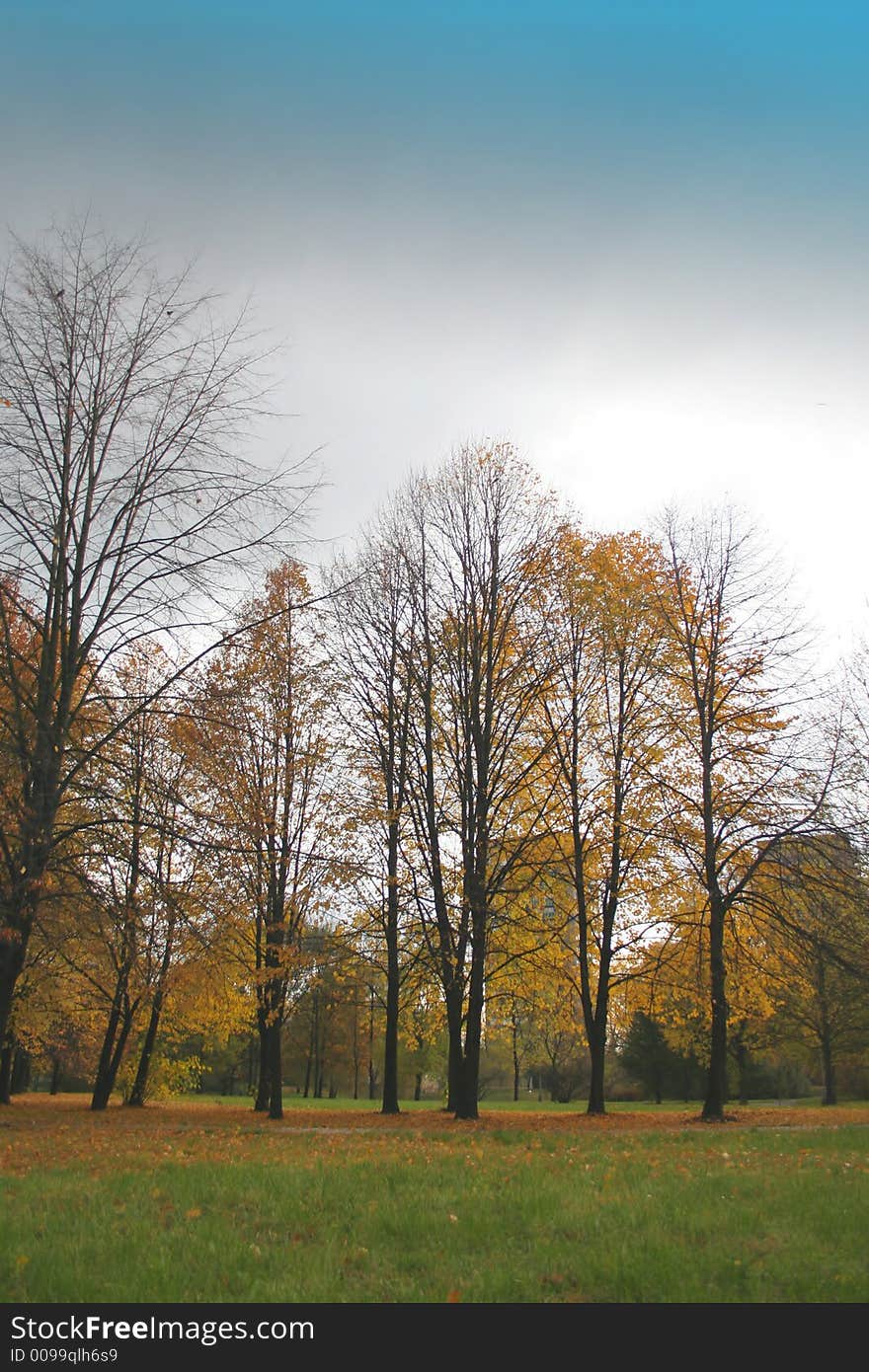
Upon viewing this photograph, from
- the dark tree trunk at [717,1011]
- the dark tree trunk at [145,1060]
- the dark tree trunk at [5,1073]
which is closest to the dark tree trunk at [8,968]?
the dark tree trunk at [717,1011]

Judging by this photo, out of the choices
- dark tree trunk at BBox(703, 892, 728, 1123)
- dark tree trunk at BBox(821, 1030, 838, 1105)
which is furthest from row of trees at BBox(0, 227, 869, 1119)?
dark tree trunk at BBox(821, 1030, 838, 1105)

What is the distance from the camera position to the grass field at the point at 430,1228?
5055mm

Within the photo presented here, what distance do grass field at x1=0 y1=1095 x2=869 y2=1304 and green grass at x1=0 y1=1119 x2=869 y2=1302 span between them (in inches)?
0.7

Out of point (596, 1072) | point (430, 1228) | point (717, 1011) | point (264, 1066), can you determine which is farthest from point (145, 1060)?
point (430, 1228)

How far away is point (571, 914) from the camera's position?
2202cm

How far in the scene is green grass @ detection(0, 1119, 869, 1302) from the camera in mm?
5047

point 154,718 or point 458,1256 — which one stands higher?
point 154,718

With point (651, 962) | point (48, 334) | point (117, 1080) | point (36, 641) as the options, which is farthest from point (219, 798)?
point (117, 1080)

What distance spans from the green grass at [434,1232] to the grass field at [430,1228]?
0.7 inches

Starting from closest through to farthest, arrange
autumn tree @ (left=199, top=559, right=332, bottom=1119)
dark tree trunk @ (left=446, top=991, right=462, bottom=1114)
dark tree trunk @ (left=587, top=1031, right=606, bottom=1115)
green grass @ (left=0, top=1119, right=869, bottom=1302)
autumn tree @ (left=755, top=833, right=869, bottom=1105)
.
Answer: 1. green grass @ (left=0, top=1119, right=869, bottom=1302)
2. autumn tree @ (left=199, top=559, right=332, bottom=1119)
3. autumn tree @ (left=755, top=833, right=869, bottom=1105)
4. dark tree trunk @ (left=446, top=991, right=462, bottom=1114)
5. dark tree trunk @ (left=587, top=1031, right=606, bottom=1115)

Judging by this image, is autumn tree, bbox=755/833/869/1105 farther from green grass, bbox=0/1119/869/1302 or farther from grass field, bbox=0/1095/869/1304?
green grass, bbox=0/1119/869/1302

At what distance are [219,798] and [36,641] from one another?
438cm

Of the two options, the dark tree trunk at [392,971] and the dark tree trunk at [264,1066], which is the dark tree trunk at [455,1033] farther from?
the dark tree trunk at [264,1066]
